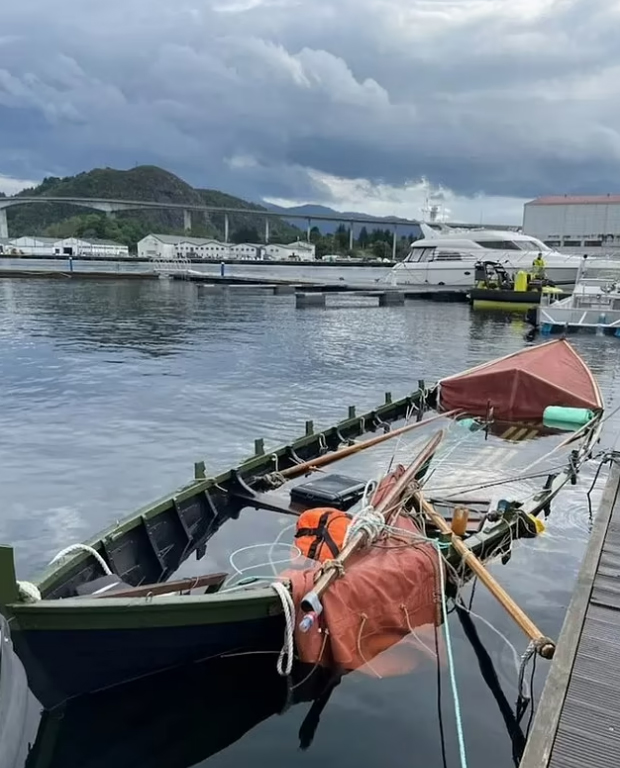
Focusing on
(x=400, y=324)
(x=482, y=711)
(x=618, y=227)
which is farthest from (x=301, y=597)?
(x=618, y=227)

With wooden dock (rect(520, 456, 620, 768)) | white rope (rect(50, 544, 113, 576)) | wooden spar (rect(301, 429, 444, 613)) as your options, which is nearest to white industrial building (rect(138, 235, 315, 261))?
wooden spar (rect(301, 429, 444, 613))

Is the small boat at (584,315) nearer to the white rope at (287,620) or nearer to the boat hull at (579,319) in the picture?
the boat hull at (579,319)

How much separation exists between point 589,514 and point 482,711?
6068 mm

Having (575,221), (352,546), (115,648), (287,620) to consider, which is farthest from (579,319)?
(575,221)

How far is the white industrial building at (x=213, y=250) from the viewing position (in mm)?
171125

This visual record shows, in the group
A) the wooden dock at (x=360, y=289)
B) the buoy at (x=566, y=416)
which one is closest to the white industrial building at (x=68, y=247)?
the wooden dock at (x=360, y=289)

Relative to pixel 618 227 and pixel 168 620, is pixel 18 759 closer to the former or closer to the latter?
pixel 168 620

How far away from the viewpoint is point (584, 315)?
38.7m

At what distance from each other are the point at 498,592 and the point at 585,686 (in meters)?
1.73

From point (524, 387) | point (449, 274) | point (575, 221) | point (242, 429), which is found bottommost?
point (242, 429)

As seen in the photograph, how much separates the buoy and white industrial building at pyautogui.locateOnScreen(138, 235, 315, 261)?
150m

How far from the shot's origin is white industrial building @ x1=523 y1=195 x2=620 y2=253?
401 feet

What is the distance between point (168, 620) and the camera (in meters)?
6.01

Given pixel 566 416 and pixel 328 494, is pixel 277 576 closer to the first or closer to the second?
pixel 328 494
